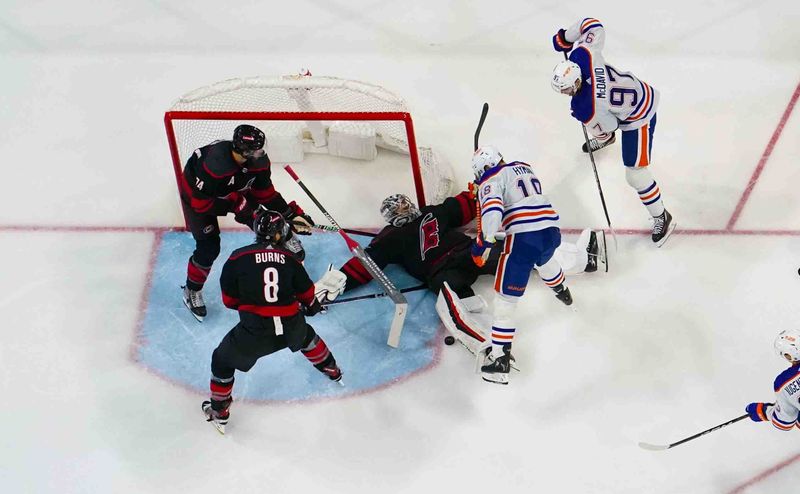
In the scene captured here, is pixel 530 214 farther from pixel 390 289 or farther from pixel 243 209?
pixel 243 209

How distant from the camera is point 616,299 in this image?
439 centimetres

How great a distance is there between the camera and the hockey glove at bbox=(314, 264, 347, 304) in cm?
424

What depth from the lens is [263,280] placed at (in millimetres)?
3412

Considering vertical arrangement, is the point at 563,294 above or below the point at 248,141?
below

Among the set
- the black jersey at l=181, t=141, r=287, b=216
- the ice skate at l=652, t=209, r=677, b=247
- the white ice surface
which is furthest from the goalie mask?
the ice skate at l=652, t=209, r=677, b=247

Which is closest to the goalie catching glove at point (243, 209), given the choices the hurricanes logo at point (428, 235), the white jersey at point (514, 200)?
the hurricanes logo at point (428, 235)

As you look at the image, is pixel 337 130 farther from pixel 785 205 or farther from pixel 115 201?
pixel 785 205

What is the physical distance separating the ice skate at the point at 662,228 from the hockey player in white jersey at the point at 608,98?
0.18 ft

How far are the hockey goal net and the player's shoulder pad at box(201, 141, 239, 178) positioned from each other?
34 centimetres

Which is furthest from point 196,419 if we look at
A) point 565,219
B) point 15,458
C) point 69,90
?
point 69,90

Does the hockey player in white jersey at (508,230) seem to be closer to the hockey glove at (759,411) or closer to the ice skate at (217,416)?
the hockey glove at (759,411)

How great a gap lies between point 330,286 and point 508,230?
901mm

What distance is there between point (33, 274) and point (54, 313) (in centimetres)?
29

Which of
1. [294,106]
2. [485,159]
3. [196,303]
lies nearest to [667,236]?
[485,159]
